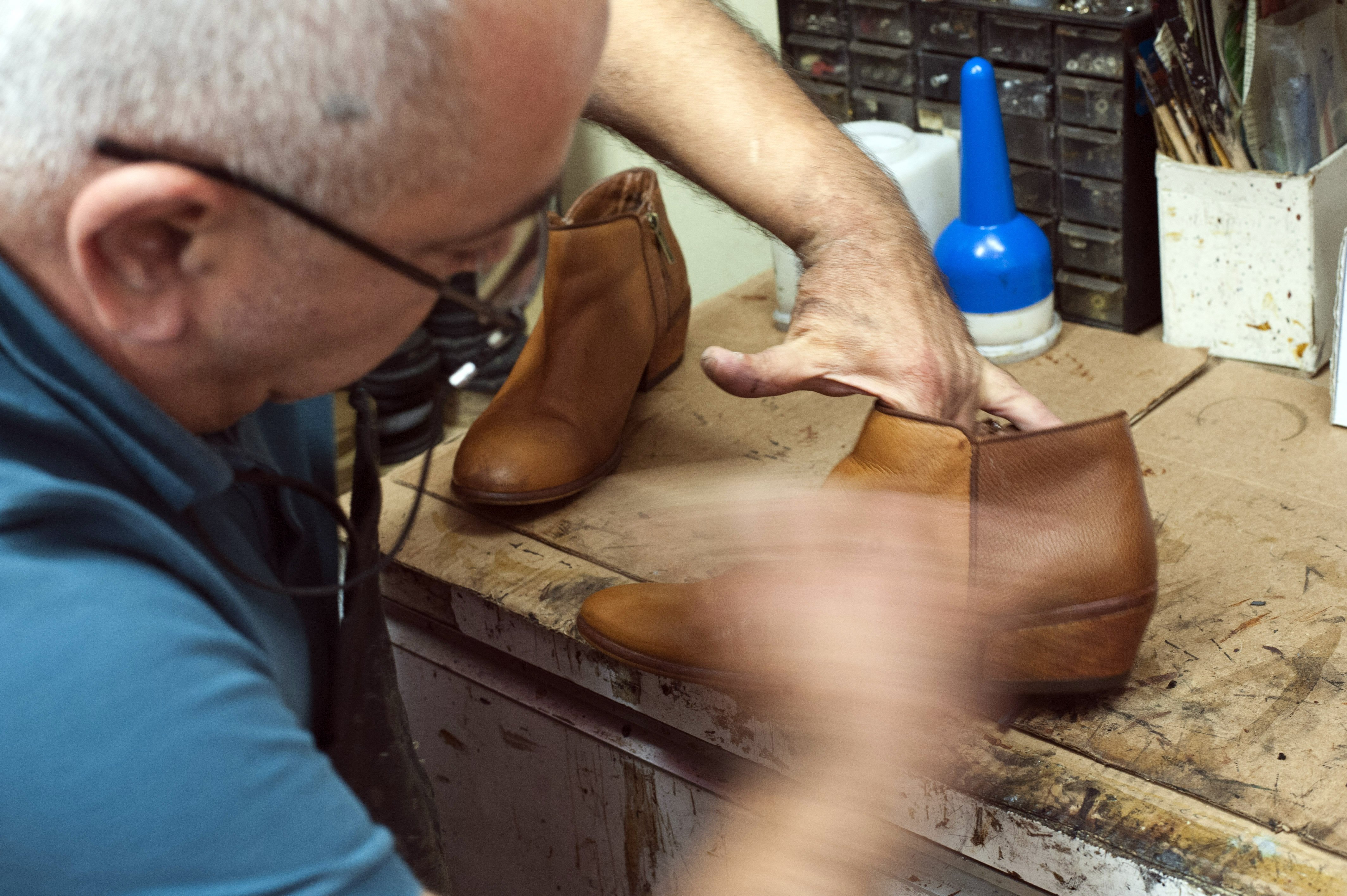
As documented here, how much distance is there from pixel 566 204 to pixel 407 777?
1631mm

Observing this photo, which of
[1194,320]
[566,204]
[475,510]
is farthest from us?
[566,204]

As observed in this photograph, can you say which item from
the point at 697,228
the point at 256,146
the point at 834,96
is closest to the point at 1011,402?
the point at 256,146

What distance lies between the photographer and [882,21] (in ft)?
5.00

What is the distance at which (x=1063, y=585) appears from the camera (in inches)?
32.4

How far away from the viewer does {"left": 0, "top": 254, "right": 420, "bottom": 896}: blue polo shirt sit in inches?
17.4

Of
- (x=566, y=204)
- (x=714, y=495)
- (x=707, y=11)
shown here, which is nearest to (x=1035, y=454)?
(x=714, y=495)

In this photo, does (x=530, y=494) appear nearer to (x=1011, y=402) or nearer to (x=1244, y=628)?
(x=1011, y=402)

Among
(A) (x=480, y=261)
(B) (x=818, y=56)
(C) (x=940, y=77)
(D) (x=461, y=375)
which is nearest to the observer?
(A) (x=480, y=261)

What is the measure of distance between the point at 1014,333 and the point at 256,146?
104cm

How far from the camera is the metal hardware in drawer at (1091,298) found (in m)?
1.42

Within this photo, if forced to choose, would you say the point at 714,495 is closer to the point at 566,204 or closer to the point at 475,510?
the point at 475,510

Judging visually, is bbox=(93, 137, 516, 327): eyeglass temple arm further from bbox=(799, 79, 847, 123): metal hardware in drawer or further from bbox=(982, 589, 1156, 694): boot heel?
bbox=(799, 79, 847, 123): metal hardware in drawer

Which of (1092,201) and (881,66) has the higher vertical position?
(881,66)

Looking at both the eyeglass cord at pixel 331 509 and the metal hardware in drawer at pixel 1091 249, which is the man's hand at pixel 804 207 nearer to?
the eyeglass cord at pixel 331 509
